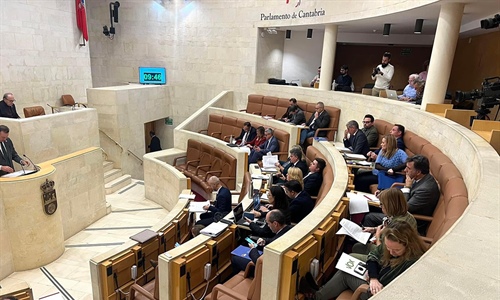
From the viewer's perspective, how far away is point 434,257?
4.94ft

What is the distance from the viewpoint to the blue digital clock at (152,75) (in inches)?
462

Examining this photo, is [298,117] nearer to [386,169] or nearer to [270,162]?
[270,162]

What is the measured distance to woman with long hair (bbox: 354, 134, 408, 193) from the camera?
4.28 meters

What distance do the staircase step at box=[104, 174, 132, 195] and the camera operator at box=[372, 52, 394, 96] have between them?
22.7 ft

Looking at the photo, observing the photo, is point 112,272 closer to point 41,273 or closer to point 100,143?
point 41,273

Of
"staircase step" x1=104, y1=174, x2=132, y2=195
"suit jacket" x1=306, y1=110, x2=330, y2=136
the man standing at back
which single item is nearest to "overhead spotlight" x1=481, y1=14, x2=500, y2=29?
the man standing at back

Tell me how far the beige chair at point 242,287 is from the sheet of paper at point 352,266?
1.98 feet

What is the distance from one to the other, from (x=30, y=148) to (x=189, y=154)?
3.47 meters

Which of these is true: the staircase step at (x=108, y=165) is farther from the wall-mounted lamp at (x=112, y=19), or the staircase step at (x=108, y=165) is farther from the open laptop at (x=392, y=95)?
the open laptop at (x=392, y=95)

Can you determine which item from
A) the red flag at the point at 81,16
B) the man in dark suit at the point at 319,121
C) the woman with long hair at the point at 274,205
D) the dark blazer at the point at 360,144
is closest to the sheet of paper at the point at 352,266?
the woman with long hair at the point at 274,205

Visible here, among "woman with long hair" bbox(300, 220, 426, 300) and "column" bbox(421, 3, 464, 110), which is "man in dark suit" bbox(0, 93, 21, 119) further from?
"column" bbox(421, 3, 464, 110)

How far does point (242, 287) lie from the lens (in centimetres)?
302

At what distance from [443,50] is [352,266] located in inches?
171

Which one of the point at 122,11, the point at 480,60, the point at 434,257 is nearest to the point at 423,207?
the point at 434,257
